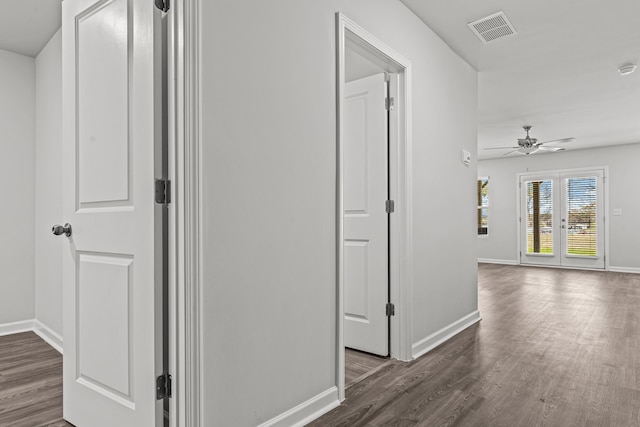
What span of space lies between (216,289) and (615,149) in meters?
9.08

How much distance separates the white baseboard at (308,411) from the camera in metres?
1.76

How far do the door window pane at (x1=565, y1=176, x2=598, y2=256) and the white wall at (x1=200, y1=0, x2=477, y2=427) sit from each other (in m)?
7.51

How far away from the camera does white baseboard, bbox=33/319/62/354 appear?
3.00 meters

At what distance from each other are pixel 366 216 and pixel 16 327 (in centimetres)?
327

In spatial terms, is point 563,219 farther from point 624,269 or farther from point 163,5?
point 163,5

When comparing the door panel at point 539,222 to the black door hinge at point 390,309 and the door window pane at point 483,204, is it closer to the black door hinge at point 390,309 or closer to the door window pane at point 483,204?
the door window pane at point 483,204

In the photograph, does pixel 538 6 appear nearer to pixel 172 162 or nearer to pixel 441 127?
pixel 441 127

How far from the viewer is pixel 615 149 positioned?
778 centimetres

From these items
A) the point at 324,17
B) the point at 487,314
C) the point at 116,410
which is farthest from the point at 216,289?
the point at 487,314

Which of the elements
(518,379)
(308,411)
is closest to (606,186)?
(518,379)

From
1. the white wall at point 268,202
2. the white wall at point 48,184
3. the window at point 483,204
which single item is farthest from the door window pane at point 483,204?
the white wall at point 48,184

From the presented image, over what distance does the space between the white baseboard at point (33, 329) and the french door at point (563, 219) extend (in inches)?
347

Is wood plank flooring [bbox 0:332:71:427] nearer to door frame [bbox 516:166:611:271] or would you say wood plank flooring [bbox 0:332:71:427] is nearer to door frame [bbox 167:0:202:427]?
door frame [bbox 167:0:202:427]

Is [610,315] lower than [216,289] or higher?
lower
